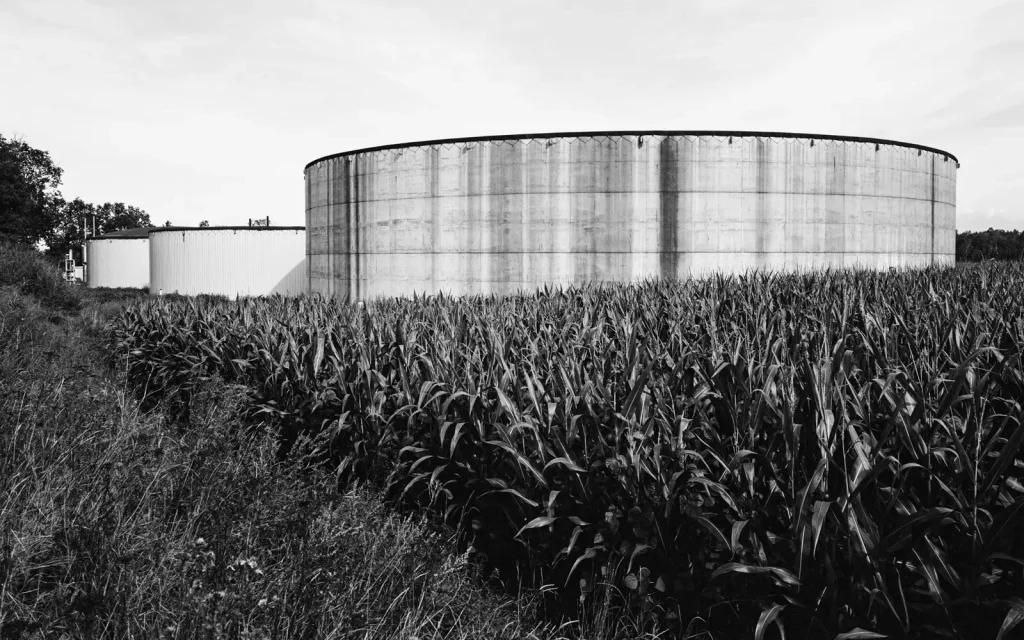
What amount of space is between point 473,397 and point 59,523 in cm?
254

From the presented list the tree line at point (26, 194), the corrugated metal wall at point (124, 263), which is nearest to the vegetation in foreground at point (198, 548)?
the tree line at point (26, 194)

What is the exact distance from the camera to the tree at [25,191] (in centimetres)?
5375

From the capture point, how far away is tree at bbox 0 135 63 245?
53.8 metres

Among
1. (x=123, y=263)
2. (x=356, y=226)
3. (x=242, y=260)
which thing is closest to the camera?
(x=356, y=226)

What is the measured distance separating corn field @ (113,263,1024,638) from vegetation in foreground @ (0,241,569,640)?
44 centimetres

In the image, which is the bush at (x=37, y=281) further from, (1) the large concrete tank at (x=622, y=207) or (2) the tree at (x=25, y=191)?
(2) the tree at (x=25, y=191)

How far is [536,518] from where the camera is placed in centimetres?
387

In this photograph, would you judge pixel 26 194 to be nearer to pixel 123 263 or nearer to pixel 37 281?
pixel 123 263

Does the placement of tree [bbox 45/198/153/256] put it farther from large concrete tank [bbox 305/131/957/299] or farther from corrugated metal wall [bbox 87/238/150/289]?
large concrete tank [bbox 305/131/957/299]

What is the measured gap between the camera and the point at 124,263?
172 ft

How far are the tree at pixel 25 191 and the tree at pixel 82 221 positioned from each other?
24.4 ft

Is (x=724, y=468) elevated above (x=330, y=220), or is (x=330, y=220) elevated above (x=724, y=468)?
(x=330, y=220)

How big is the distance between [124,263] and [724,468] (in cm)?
5766

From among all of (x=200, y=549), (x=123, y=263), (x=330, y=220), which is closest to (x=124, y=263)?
(x=123, y=263)
